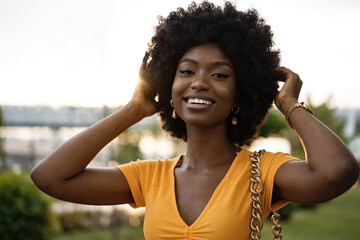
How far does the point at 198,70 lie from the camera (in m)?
2.15

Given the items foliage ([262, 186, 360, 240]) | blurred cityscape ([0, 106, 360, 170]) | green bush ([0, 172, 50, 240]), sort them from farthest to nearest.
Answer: blurred cityscape ([0, 106, 360, 170])
foliage ([262, 186, 360, 240])
green bush ([0, 172, 50, 240])

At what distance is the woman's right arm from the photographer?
226 cm

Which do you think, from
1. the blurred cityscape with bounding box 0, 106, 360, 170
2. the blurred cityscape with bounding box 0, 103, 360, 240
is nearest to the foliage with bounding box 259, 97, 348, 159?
the blurred cityscape with bounding box 0, 103, 360, 240

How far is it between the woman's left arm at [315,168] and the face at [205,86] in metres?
0.32

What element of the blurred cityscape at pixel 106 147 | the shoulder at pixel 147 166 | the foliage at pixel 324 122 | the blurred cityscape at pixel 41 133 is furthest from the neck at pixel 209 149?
the foliage at pixel 324 122

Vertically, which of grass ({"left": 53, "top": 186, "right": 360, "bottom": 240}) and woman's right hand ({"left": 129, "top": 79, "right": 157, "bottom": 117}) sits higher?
woman's right hand ({"left": 129, "top": 79, "right": 157, "bottom": 117})

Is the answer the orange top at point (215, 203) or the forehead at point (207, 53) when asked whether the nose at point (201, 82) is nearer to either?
the forehead at point (207, 53)

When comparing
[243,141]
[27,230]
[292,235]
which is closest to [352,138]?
[292,235]

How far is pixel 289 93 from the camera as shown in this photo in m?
2.09

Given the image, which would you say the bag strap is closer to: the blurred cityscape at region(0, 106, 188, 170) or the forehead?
the forehead

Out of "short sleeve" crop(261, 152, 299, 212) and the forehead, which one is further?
the forehead

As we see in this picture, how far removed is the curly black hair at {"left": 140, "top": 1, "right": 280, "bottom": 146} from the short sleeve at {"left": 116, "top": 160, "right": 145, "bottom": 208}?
44 cm

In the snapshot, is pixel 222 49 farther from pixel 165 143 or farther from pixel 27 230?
pixel 165 143

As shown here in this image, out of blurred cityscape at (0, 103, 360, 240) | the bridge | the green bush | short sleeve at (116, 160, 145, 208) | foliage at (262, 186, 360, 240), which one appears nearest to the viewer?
short sleeve at (116, 160, 145, 208)
